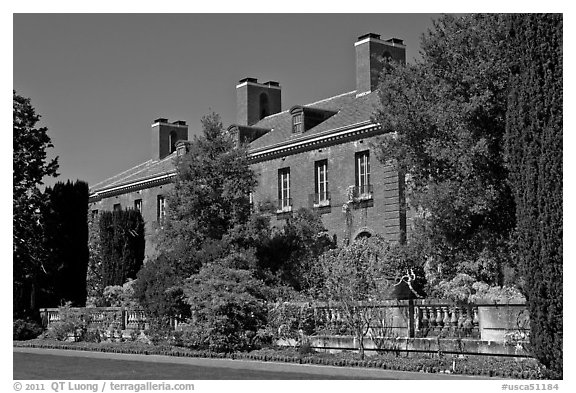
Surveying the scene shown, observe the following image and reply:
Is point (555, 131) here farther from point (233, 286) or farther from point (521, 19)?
point (233, 286)

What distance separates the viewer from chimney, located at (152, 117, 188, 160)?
171 ft

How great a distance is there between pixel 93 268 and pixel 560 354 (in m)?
31.3

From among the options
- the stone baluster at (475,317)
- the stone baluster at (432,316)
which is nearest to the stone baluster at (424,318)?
the stone baluster at (432,316)

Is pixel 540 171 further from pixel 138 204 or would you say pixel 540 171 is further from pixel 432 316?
pixel 138 204

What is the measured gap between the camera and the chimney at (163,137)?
52.2 metres

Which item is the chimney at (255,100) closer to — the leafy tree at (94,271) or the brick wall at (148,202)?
the brick wall at (148,202)

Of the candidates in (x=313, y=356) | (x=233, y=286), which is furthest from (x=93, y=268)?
(x=313, y=356)

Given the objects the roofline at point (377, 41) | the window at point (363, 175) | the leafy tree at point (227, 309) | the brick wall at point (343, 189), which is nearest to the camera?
the leafy tree at point (227, 309)

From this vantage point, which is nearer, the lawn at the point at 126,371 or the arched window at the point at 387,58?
the lawn at the point at 126,371

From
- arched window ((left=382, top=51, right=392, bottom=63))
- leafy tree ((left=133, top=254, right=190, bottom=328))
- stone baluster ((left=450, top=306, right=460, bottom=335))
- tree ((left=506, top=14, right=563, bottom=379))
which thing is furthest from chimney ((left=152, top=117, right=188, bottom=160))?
tree ((left=506, top=14, right=563, bottom=379))

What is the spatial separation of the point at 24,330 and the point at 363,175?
13.6 meters

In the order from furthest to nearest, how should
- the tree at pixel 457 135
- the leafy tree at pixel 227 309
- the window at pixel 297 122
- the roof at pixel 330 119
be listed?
the window at pixel 297 122 < the roof at pixel 330 119 < the leafy tree at pixel 227 309 < the tree at pixel 457 135
